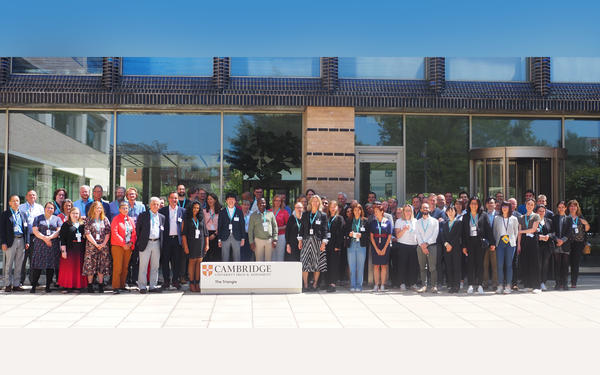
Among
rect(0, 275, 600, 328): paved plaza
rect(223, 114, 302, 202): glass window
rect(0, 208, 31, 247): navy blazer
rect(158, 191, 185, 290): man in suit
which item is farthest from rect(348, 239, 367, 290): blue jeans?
rect(0, 208, 31, 247): navy blazer

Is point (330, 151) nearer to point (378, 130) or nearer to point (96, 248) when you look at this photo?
point (378, 130)

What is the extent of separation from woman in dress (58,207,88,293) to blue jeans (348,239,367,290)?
17.3ft

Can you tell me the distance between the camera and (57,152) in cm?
1341

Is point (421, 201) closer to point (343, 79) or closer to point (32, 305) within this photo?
point (343, 79)

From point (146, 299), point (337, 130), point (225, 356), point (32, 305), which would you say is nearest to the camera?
point (225, 356)

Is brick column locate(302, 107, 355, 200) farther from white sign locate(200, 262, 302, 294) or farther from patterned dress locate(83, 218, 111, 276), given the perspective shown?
patterned dress locate(83, 218, 111, 276)

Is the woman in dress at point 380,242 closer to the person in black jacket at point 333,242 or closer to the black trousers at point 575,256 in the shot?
the person in black jacket at point 333,242

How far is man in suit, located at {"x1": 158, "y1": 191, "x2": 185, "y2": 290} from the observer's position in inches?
417

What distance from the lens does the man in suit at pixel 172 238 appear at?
417 inches

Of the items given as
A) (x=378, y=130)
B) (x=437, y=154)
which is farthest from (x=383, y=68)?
(x=437, y=154)

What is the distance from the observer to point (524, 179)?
13445mm

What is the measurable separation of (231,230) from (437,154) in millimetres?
6178

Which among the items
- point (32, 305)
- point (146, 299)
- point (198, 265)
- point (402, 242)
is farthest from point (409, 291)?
point (32, 305)

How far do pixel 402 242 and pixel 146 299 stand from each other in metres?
5.08
